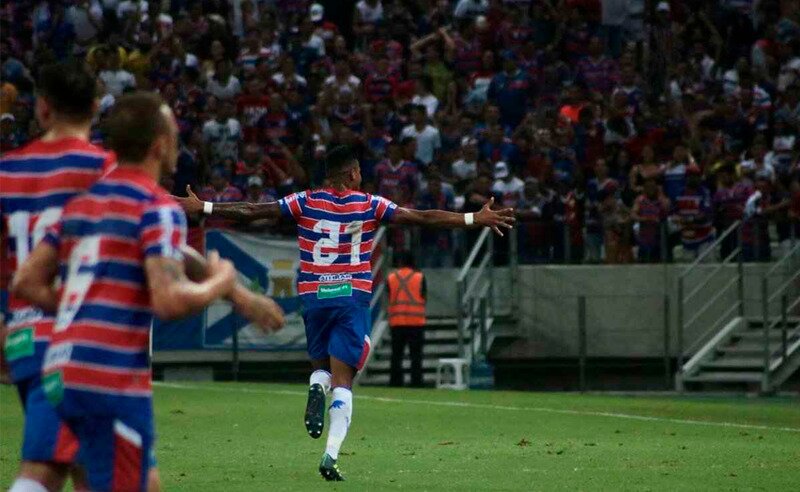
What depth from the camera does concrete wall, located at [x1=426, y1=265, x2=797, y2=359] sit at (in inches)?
1014

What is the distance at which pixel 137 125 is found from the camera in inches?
247

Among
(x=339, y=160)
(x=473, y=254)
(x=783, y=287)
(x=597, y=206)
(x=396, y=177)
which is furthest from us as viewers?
(x=396, y=177)

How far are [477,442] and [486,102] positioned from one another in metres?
13.3

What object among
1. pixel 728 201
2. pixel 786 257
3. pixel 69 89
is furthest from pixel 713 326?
pixel 69 89

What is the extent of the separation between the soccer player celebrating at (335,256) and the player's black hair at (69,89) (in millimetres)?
5364

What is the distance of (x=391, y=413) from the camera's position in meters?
19.5

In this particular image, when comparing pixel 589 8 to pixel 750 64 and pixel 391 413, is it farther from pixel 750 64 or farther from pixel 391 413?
pixel 391 413

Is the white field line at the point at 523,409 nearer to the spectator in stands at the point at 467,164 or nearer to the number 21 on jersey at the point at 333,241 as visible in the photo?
the spectator in stands at the point at 467,164

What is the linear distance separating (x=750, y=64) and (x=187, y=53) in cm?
1001

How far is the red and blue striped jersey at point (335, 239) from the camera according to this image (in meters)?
12.6

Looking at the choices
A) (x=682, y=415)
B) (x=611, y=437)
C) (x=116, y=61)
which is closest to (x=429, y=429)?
(x=611, y=437)

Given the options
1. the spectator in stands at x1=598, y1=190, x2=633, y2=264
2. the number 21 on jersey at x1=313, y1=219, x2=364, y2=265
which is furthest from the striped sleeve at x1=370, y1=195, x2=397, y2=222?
the spectator in stands at x1=598, y1=190, x2=633, y2=264

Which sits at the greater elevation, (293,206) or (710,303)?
(293,206)

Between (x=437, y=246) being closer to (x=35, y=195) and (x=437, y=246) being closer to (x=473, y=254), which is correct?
(x=473, y=254)
